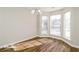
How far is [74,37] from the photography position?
1980mm

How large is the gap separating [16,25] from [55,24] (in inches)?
22.2

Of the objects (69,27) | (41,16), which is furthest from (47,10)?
(69,27)

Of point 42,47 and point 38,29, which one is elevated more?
point 38,29

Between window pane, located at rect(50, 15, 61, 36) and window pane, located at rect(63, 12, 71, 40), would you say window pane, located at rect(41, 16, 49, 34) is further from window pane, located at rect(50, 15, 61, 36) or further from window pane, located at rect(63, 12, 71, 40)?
window pane, located at rect(63, 12, 71, 40)

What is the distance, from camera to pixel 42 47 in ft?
6.57

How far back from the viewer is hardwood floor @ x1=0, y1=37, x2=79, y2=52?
6.52ft

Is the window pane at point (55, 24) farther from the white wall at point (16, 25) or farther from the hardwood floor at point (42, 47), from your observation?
the white wall at point (16, 25)

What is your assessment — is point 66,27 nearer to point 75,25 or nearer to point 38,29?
point 75,25

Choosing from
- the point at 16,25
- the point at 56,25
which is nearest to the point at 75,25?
the point at 56,25

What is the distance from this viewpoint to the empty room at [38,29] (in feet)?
6.48

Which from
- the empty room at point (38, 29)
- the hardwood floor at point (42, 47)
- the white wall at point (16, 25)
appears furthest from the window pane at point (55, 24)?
the white wall at point (16, 25)

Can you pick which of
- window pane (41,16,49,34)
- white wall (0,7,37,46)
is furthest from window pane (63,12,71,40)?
white wall (0,7,37,46)

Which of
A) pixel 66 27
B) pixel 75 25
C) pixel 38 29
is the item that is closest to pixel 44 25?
pixel 38 29
